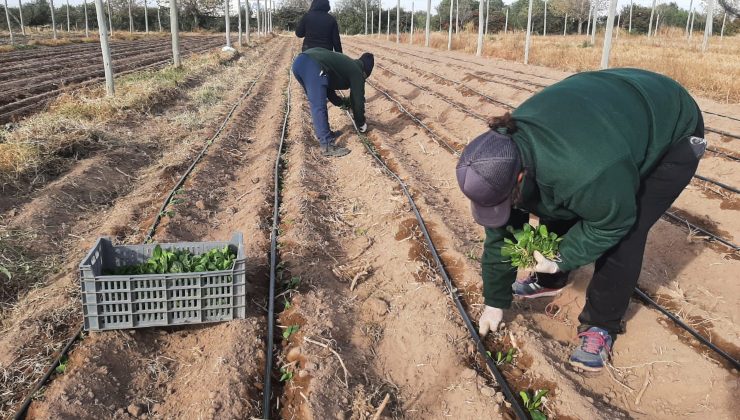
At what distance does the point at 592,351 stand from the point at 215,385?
2.00 metres

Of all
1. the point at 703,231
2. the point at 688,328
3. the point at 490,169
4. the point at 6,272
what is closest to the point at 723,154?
the point at 703,231

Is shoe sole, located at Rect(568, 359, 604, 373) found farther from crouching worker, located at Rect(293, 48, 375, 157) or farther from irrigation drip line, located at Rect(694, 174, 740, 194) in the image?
crouching worker, located at Rect(293, 48, 375, 157)

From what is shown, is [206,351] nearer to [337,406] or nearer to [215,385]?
[215,385]

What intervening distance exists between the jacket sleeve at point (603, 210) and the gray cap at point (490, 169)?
28 centimetres

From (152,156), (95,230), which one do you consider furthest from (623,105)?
(152,156)

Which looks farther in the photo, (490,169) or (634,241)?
(634,241)

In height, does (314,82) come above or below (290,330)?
above

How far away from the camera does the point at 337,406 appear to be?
8.54 feet

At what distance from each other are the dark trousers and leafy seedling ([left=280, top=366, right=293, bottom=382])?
161 centimetres

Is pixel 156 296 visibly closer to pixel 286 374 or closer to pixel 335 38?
pixel 286 374

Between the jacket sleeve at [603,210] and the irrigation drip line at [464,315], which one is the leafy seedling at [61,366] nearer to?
the irrigation drip line at [464,315]

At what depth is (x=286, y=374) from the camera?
9.30 ft

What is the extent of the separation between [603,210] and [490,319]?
1127 millimetres

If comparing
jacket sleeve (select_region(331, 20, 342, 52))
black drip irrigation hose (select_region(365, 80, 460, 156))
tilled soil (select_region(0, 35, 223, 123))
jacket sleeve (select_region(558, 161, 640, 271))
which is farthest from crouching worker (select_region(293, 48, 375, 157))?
tilled soil (select_region(0, 35, 223, 123))
